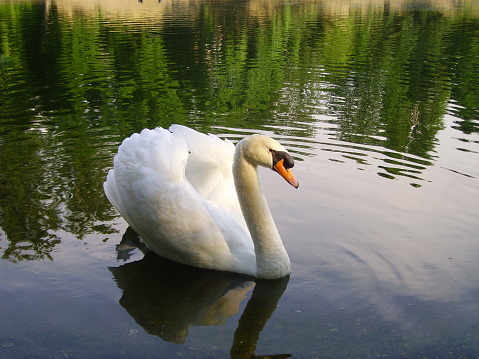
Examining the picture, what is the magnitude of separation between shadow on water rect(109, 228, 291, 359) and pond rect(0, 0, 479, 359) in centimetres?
2

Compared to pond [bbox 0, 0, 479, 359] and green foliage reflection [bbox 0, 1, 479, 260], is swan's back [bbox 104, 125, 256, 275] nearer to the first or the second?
pond [bbox 0, 0, 479, 359]

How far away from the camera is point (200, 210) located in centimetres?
625

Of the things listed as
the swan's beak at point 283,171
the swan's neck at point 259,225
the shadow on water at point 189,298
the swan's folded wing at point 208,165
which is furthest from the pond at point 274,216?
the swan's beak at point 283,171

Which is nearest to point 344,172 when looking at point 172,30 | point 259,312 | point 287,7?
point 259,312

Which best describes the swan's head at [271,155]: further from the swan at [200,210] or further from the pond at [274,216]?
the pond at [274,216]

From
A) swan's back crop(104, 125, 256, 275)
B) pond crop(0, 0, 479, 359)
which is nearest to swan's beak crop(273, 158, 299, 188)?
swan's back crop(104, 125, 256, 275)

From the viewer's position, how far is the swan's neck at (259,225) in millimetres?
6176

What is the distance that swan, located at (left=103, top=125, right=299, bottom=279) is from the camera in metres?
6.16

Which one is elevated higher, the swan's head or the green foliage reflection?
the swan's head

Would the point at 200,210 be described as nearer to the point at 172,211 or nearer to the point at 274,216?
the point at 172,211

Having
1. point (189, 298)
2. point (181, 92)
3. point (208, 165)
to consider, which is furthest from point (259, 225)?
point (181, 92)

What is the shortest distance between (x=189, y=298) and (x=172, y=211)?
0.84 metres

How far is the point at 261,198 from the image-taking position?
20.6ft

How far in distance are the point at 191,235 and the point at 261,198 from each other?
76 cm
